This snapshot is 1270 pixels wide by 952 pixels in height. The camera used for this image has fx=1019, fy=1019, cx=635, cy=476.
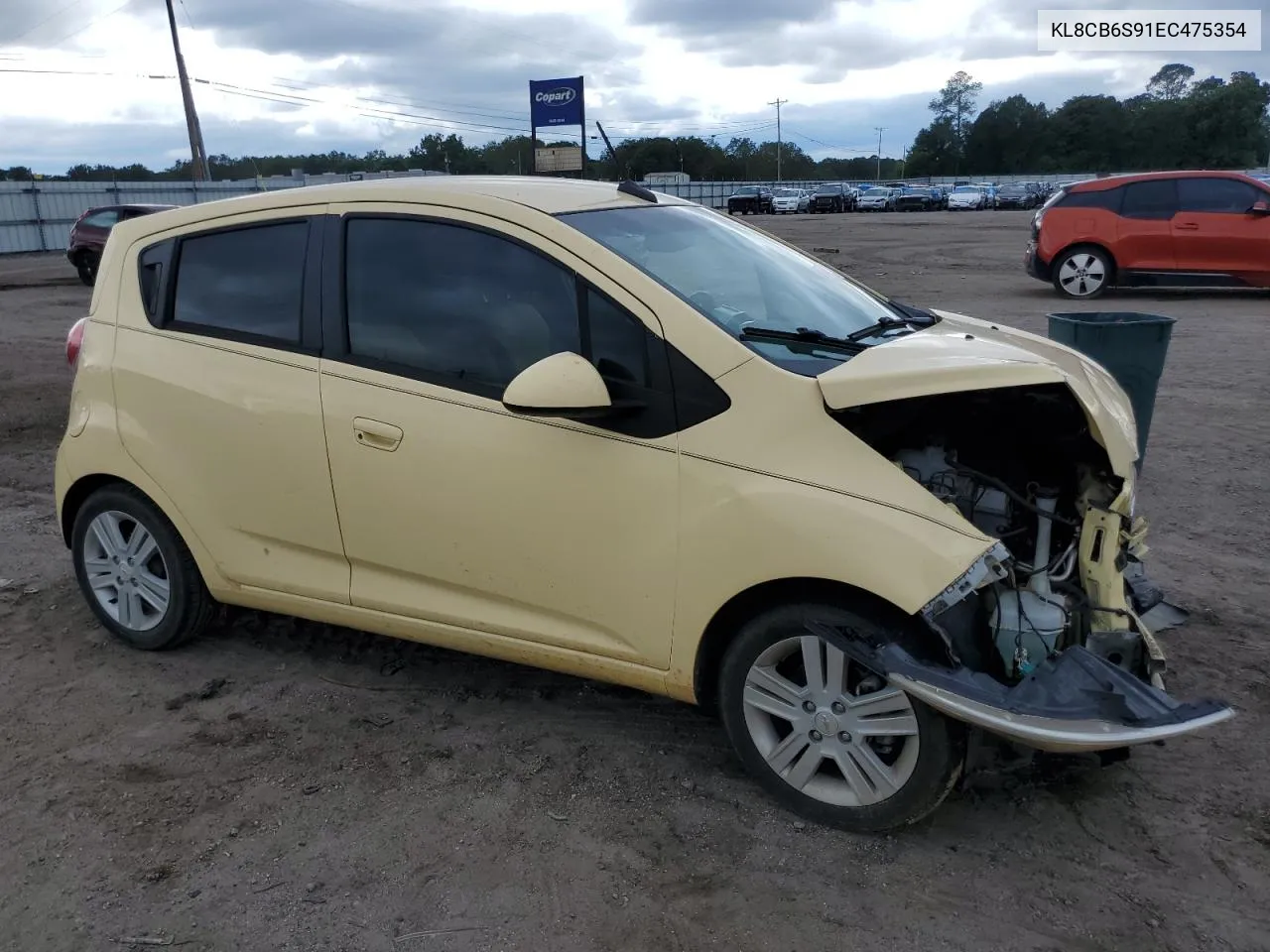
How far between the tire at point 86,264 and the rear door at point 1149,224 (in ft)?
58.6

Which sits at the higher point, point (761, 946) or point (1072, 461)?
→ point (1072, 461)

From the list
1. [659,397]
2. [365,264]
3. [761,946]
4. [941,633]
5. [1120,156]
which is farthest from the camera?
[1120,156]

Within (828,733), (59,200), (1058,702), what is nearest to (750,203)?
(59,200)

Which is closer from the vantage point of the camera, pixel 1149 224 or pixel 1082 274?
pixel 1149 224

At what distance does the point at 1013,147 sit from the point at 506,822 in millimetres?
105500

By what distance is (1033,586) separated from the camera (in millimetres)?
3086

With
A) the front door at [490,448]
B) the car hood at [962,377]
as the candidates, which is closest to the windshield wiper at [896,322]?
the car hood at [962,377]

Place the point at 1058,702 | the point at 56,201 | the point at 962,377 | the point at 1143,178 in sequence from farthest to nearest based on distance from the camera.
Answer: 1. the point at 56,201
2. the point at 1143,178
3. the point at 962,377
4. the point at 1058,702

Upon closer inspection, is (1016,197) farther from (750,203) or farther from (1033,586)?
(1033,586)

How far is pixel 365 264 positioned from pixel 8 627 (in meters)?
2.56

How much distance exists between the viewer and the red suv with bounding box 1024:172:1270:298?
13.4m

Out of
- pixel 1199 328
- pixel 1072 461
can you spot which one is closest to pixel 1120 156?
pixel 1199 328

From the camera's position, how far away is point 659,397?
3037 mm

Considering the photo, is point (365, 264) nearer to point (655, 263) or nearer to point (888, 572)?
point (655, 263)
